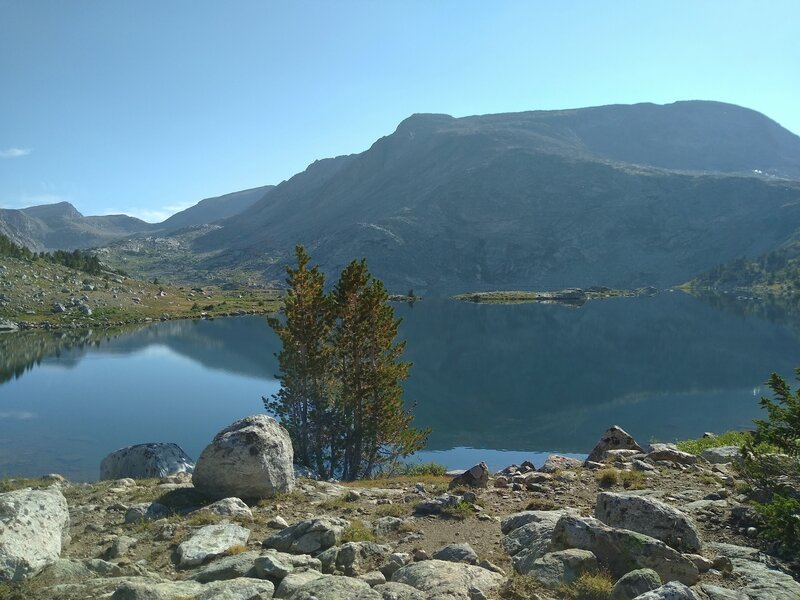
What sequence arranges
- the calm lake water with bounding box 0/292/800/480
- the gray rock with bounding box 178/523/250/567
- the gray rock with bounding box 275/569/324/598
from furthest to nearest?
the calm lake water with bounding box 0/292/800/480
the gray rock with bounding box 178/523/250/567
the gray rock with bounding box 275/569/324/598

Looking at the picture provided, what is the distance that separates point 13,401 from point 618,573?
236ft

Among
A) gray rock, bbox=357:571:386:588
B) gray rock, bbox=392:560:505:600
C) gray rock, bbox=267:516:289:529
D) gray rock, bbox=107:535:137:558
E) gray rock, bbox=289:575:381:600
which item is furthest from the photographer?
gray rock, bbox=267:516:289:529

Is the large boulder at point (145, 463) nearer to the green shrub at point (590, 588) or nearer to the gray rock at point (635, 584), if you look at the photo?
the green shrub at point (590, 588)

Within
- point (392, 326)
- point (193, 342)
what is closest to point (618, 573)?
point (392, 326)

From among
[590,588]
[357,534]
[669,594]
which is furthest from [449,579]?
[669,594]

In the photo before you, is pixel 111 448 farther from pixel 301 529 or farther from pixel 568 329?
pixel 568 329

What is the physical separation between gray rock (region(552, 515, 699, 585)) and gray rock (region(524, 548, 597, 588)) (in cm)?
36

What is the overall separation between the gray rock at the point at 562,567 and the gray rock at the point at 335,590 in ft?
10.7

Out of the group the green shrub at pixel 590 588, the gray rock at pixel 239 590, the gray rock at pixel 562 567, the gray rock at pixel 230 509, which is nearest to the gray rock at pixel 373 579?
the gray rock at pixel 239 590

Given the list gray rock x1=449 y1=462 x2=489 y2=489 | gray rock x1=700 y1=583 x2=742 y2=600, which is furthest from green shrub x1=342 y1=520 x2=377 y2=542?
gray rock x1=700 y1=583 x2=742 y2=600

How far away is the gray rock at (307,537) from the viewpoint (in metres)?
13.2

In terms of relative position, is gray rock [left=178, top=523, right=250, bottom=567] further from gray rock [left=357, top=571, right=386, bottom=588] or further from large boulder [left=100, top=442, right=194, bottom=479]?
large boulder [left=100, top=442, right=194, bottom=479]

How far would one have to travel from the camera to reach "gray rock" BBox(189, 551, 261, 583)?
11.7m

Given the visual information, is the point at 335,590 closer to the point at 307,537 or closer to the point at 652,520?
the point at 307,537
